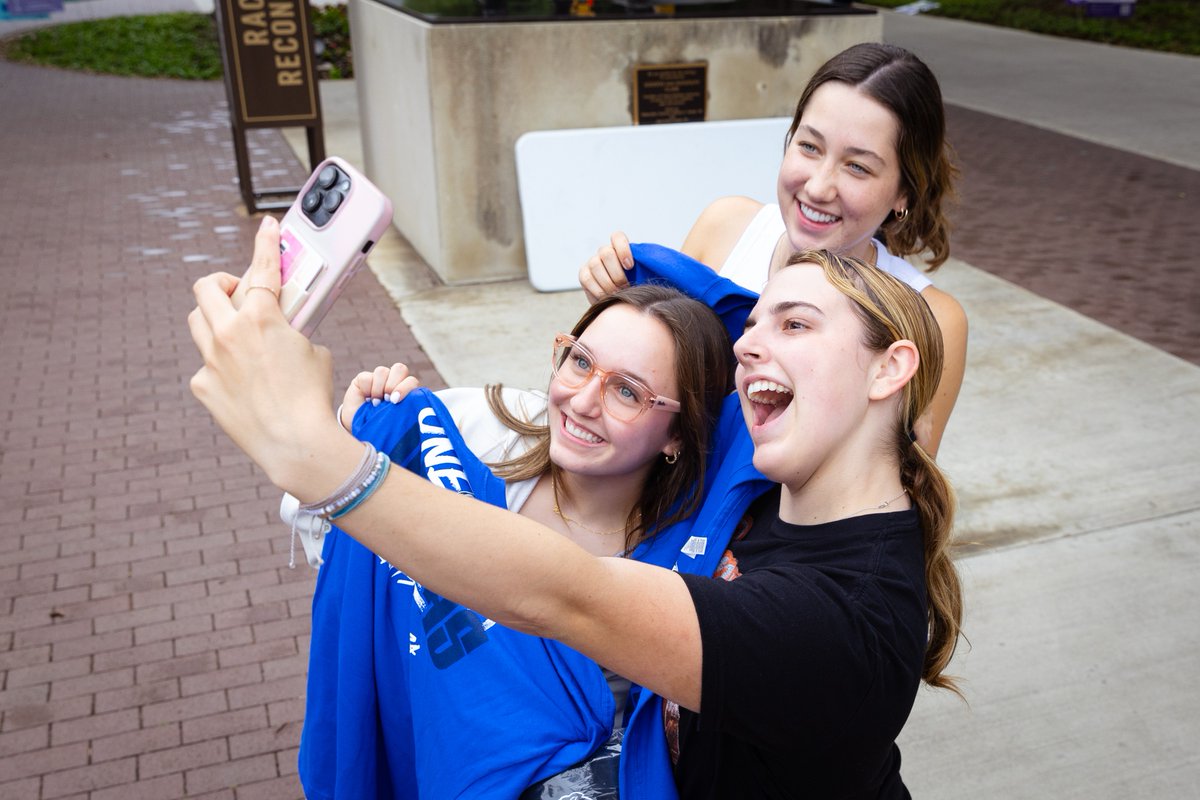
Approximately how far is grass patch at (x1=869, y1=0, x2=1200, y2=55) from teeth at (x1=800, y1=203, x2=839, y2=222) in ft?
57.5

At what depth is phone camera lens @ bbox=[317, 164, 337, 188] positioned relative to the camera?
4.75ft

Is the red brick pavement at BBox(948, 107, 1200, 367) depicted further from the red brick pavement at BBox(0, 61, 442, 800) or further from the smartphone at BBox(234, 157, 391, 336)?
the smartphone at BBox(234, 157, 391, 336)

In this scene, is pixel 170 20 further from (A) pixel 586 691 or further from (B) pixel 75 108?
(A) pixel 586 691

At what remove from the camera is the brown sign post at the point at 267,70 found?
28.1 feet

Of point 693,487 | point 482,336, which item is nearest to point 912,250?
point 693,487

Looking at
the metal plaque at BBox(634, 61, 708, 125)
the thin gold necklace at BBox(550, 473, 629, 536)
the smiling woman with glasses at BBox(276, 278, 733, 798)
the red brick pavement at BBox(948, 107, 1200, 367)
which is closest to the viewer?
the smiling woman with glasses at BBox(276, 278, 733, 798)

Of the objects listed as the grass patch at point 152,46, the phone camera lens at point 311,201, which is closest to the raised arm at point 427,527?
the phone camera lens at point 311,201

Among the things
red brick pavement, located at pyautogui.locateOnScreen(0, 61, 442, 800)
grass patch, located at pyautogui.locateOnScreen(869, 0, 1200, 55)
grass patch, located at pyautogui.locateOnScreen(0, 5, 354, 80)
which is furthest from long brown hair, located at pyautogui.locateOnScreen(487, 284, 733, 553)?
grass patch, located at pyautogui.locateOnScreen(869, 0, 1200, 55)

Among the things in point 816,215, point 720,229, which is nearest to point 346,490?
point 816,215

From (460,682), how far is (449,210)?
5.67 metres

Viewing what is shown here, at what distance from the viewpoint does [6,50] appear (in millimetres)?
18109

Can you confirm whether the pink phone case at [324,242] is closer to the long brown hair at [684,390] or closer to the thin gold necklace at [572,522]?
the long brown hair at [684,390]

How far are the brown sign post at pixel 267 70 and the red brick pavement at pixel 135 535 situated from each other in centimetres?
77

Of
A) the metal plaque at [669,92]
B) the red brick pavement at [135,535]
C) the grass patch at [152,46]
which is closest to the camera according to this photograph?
the red brick pavement at [135,535]
